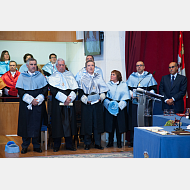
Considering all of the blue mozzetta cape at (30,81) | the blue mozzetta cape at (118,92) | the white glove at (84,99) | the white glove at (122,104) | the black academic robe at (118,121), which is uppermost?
the blue mozzetta cape at (30,81)

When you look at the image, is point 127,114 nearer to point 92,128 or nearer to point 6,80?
point 92,128

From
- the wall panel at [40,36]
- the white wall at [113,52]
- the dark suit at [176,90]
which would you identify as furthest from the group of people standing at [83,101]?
the wall panel at [40,36]

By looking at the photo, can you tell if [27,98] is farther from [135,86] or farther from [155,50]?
[155,50]

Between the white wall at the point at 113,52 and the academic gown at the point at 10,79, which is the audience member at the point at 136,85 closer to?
the white wall at the point at 113,52

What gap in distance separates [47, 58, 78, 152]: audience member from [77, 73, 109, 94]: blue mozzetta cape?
0.15 metres

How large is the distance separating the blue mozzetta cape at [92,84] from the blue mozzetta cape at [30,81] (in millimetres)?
734

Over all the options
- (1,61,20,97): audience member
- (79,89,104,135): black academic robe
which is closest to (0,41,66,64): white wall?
(1,61,20,97): audience member

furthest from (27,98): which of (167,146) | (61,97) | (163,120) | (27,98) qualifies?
(167,146)

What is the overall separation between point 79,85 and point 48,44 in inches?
157

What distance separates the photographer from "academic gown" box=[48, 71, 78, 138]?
203 inches

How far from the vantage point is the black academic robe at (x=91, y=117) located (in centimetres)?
532

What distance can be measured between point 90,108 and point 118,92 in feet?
2.27

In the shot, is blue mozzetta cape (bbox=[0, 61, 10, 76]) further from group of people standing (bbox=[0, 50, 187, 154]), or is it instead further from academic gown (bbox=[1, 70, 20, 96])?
group of people standing (bbox=[0, 50, 187, 154])
